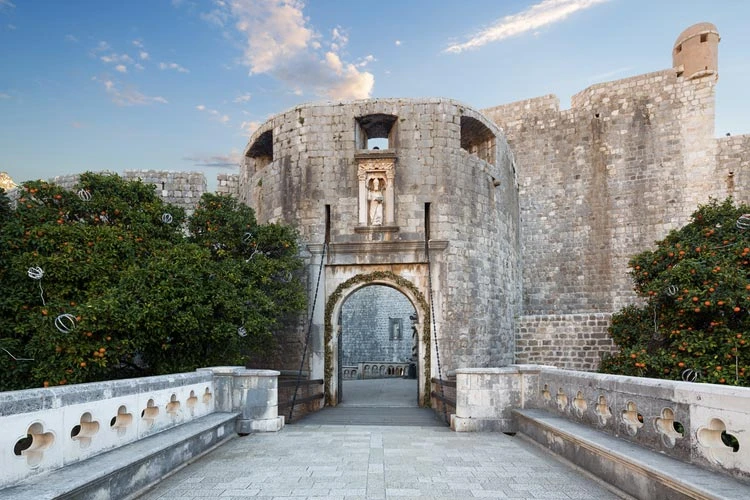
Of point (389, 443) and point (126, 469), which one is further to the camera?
point (389, 443)

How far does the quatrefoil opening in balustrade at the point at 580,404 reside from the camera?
5.76 m

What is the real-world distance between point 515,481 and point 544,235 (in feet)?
53.7

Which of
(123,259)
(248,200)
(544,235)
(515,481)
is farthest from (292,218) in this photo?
(544,235)

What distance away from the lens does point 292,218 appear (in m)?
12.5

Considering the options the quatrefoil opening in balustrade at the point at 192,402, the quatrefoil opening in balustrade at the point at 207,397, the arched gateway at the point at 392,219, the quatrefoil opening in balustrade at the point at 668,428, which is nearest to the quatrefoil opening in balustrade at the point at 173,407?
the quatrefoil opening in balustrade at the point at 192,402

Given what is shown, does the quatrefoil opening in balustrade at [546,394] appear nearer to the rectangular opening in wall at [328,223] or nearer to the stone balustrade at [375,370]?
the rectangular opening in wall at [328,223]

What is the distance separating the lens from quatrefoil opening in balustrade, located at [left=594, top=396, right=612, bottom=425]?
5195 mm

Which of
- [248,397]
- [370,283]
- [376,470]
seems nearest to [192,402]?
[248,397]

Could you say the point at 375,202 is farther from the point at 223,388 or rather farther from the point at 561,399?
the point at 561,399

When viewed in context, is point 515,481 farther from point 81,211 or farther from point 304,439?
point 81,211

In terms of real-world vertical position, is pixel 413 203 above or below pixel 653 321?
above

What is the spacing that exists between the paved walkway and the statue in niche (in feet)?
20.3

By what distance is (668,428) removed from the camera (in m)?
4.14

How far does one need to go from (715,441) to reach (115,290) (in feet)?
28.3
